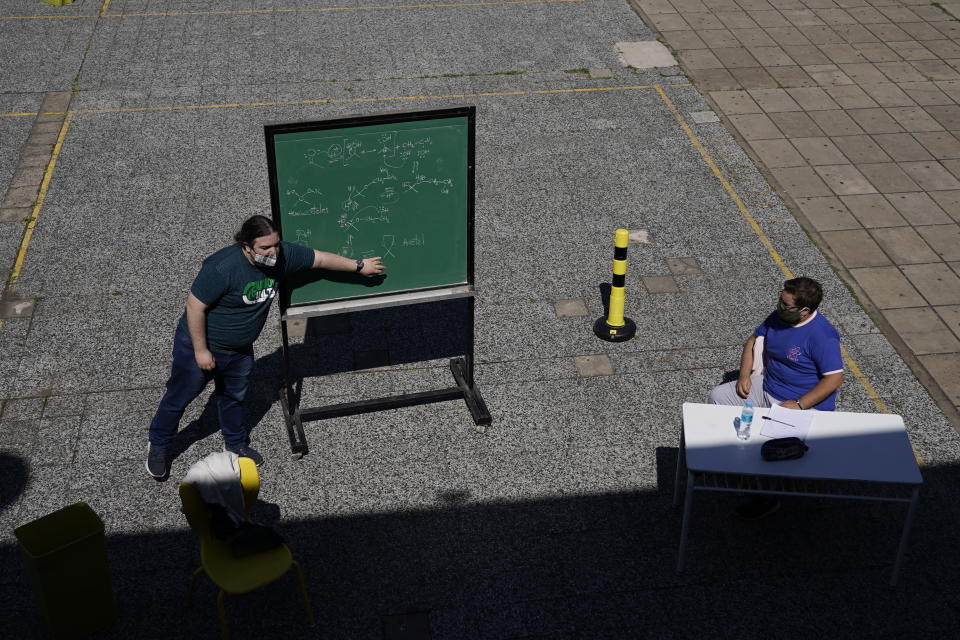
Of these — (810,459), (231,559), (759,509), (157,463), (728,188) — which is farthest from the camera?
(728,188)

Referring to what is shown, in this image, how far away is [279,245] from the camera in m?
5.71

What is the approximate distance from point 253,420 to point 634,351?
3.06 meters

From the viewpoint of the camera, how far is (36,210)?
30.5 ft

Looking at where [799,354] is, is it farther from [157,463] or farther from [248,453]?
[157,463]

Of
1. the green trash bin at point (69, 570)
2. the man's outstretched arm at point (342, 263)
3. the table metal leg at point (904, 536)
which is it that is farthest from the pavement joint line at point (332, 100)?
the table metal leg at point (904, 536)

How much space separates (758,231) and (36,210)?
7.15 m

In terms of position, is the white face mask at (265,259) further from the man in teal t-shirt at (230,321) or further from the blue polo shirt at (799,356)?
the blue polo shirt at (799,356)

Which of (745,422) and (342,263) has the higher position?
(342,263)

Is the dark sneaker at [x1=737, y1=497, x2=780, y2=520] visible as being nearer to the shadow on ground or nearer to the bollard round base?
the shadow on ground

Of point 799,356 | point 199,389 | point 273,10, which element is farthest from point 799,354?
point 273,10

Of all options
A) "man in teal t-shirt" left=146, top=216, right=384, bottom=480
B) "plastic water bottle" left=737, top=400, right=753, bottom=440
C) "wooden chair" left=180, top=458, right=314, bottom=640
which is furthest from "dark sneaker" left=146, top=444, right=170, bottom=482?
"plastic water bottle" left=737, top=400, right=753, bottom=440

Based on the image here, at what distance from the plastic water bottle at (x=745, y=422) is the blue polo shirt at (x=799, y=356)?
495mm

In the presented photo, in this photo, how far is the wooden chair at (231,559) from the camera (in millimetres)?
4984

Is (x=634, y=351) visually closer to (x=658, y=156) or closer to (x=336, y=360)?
(x=336, y=360)
